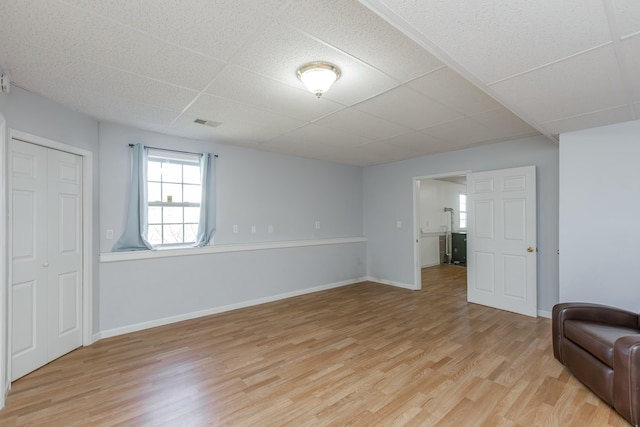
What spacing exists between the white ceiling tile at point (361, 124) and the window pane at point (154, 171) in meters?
2.24

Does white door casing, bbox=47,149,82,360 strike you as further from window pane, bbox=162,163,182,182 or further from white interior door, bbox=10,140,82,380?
window pane, bbox=162,163,182,182

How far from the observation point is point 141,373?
8.54 ft

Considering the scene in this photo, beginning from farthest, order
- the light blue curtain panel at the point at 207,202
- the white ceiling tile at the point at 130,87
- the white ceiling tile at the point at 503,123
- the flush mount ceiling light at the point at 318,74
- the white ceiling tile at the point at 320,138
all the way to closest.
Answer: the light blue curtain panel at the point at 207,202 < the white ceiling tile at the point at 320,138 < the white ceiling tile at the point at 503,123 < the white ceiling tile at the point at 130,87 < the flush mount ceiling light at the point at 318,74

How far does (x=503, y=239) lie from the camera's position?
4289 mm

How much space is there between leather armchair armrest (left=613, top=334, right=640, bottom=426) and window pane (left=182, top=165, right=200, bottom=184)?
15.2 ft

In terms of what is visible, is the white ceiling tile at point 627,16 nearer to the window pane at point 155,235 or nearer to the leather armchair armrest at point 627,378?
the leather armchair armrest at point 627,378

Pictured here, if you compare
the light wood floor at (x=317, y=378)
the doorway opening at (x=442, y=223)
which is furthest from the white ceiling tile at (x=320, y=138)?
the doorway opening at (x=442, y=223)

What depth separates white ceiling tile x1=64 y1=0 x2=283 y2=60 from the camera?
1.55 metres

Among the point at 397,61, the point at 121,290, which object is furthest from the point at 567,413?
the point at 121,290

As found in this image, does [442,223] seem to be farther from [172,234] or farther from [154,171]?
[154,171]

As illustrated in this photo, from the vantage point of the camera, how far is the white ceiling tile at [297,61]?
1843 millimetres

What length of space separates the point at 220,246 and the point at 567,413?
13.1ft

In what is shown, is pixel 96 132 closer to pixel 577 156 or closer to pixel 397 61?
pixel 397 61

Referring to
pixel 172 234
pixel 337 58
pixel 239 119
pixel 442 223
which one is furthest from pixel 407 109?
pixel 442 223
